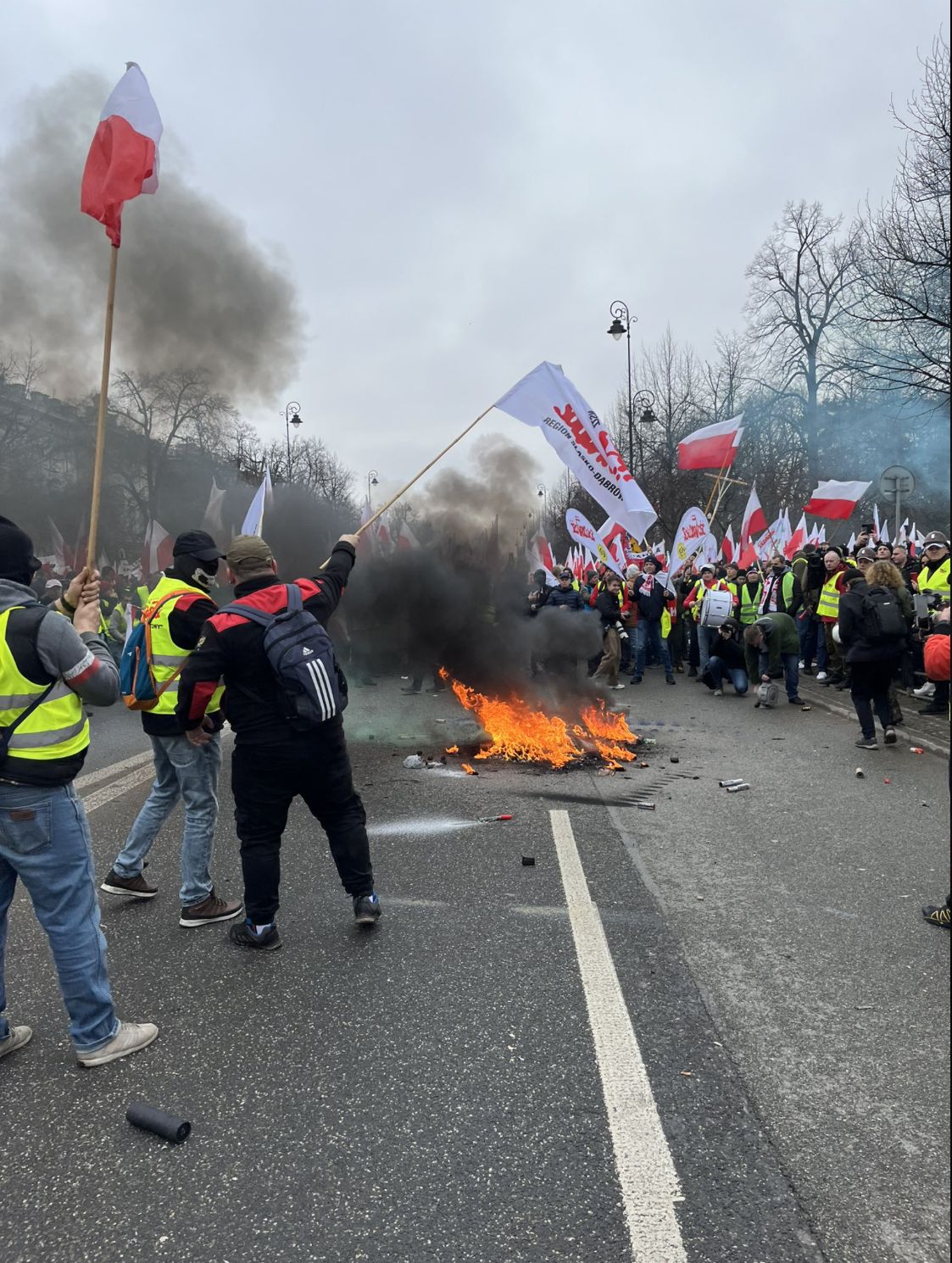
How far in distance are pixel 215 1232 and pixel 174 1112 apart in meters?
0.54

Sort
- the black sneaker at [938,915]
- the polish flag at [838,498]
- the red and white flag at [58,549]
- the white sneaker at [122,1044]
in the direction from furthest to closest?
1. the red and white flag at [58,549]
2. the polish flag at [838,498]
3. the black sneaker at [938,915]
4. the white sneaker at [122,1044]

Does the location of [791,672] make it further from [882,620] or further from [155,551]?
[155,551]

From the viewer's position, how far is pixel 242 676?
139 inches

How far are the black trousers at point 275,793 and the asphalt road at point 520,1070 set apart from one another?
0.95 feet

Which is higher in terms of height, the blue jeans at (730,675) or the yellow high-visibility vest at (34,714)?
the yellow high-visibility vest at (34,714)

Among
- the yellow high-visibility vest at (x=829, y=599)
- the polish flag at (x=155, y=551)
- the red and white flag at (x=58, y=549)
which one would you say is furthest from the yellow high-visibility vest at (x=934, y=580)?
the red and white flag at (x=58, y=549)

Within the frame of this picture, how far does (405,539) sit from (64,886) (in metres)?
11.6

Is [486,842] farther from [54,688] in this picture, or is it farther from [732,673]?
[732,673]

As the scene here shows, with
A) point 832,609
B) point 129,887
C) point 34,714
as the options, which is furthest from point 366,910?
Answer: point 832,609

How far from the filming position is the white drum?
11742 millimetres

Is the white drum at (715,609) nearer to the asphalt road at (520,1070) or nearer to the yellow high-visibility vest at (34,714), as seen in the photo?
the asphalt road at (520,1070)

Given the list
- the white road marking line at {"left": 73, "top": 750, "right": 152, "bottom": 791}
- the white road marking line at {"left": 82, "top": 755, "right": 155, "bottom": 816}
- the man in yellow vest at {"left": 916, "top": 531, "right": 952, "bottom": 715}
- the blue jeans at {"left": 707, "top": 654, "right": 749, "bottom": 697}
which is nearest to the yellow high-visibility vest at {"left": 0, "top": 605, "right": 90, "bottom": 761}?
the white road marking line at {"left": 82, "top": 755, "right": 155, "bottom": 816}

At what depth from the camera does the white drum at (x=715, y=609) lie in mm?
11742

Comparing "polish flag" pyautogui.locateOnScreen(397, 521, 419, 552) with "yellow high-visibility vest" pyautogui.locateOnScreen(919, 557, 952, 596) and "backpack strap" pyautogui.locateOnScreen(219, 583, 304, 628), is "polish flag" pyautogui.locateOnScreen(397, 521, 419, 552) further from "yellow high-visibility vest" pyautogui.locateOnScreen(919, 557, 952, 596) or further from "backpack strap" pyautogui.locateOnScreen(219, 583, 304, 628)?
"backpack strap" pyautogui.locateOnScreen(219, 583, 304, 628)
